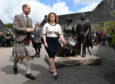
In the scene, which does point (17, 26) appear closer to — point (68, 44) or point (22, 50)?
point (22, 50)

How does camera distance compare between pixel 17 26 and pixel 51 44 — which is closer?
pixel 17 26

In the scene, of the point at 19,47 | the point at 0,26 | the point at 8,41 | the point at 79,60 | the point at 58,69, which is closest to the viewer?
the point at 19,47

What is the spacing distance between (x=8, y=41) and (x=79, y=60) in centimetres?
1363

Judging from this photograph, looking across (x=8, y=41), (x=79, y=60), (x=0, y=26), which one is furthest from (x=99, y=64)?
(x=0, y=26)

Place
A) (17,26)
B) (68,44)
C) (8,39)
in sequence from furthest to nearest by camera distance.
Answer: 1. (8,39)
2. (68,44)
3. (17,26)

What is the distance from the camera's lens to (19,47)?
3914 millimetres

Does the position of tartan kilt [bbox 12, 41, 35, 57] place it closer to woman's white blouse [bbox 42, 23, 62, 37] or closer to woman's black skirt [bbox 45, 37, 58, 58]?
woman's black skirt [bbox 45, 37, 58, 58]

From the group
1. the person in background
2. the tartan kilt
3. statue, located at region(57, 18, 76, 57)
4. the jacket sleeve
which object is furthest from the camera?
the person in background

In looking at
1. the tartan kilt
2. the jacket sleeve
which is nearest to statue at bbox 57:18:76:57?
the tartan kilt

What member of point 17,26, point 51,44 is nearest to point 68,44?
point 51,44

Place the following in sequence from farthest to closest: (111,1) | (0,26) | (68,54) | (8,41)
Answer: (0,26), (8,41), (68,54), (111,1)

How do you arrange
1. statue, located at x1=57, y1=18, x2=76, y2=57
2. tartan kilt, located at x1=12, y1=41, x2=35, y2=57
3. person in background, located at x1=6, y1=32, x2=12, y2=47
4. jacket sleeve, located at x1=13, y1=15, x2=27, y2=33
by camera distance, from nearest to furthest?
1. jacket sleeve, located at x1=13, y1=15, x2=27, y2=33
2. tartan kilt, located at x1=12, y1=41, x2=35, y2=57
3. statue, located at x1=57, y1=18, x2=76, y2=57
4. person in background, located at x1=6, y1=32, x2=12, y2=47

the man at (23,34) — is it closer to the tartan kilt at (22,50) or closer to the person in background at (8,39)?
the tartan kilt at (22,50)

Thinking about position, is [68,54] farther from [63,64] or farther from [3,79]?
[3,79]
